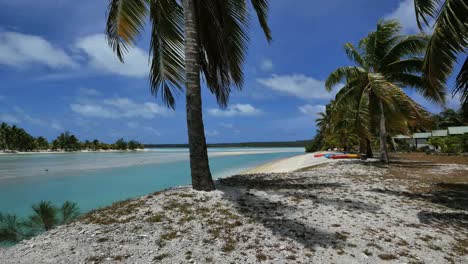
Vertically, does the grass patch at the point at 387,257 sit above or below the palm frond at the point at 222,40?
below

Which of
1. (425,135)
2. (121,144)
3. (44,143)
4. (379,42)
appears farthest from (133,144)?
(379,42)

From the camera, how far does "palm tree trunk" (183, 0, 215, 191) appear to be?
6164 mm

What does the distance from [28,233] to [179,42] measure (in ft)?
18.6

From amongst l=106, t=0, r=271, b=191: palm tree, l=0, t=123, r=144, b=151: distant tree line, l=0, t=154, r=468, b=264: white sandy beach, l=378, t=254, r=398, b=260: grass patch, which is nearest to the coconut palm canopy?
l=106, t=0, r=271, b=191: palm tree

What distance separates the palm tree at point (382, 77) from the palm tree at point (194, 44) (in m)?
9.39

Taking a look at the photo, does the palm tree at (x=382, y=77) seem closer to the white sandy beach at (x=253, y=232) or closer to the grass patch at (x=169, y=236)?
the white sandy beach at (x=253, y=232)

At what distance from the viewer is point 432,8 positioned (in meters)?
4.64

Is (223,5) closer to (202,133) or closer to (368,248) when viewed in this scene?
(202,133)

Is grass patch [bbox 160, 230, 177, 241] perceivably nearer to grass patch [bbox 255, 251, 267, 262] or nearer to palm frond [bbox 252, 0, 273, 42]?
grass patch [bbox 255, 251, 267, 262]

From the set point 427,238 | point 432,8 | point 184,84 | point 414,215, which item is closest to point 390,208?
point 414,215

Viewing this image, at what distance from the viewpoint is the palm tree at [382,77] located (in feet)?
44.3

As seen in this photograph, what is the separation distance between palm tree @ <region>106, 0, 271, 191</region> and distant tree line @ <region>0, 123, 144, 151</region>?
9873cm

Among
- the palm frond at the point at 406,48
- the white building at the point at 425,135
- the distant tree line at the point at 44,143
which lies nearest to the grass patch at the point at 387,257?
the palm frond at the point at 406,48

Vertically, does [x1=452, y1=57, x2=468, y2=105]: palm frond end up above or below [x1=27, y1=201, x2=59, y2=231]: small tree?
above
